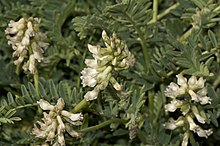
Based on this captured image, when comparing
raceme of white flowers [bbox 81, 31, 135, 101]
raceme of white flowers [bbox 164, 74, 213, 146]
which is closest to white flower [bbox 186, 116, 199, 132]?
raceme of white flowers [bbox 164, 74, 213, 146]

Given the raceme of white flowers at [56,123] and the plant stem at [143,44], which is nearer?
the raceme of white flowers at [56,123]

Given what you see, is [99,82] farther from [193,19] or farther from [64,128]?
[193,19]

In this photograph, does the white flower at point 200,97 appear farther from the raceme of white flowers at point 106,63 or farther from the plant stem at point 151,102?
the plant stem at point 151,102

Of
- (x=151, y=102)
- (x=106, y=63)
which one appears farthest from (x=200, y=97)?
(x=151, y=102)

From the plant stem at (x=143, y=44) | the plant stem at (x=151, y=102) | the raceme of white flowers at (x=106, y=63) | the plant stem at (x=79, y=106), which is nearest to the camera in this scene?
the raceme of white flowers at (x=106, y=63)

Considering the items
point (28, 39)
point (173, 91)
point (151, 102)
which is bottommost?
point (151, 102)

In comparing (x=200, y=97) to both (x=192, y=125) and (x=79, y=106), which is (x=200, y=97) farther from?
(x=79, y=106)

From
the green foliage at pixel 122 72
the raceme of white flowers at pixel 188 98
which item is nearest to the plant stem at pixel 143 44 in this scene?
the green foliage at pixel 122 72

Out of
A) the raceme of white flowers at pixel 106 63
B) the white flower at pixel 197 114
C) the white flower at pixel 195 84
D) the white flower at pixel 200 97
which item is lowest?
the white flower at pixel 197 114
